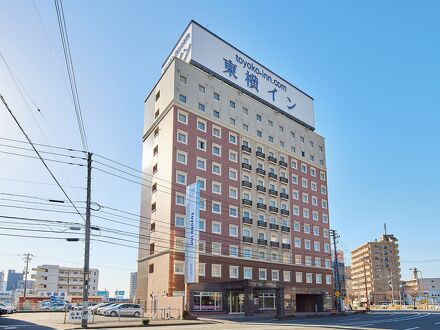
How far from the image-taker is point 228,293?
58125 mm

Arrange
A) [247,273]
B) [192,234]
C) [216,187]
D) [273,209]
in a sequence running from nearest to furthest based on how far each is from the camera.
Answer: [192,234], [216,187], [247,273], [273,209]

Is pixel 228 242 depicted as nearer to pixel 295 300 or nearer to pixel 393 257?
pixel 295 300

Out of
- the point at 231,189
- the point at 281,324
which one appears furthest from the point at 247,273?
the point at 281,324

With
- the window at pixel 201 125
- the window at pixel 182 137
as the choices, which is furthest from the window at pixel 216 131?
the window at pixel 182 137

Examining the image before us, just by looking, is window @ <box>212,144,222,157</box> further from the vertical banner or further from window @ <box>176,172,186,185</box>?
the vertical banner

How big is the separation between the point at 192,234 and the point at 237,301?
40.3 feet

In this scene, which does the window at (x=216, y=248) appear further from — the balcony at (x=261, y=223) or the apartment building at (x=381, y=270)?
the apartment building at (x=381, y=270)

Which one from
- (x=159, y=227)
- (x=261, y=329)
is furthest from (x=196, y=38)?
(x=261, y=329)

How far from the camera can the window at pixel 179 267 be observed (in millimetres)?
55250

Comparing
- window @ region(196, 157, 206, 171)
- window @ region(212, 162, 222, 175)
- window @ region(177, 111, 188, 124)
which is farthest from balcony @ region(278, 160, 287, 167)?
window @ region(177, 111, 188, 124)

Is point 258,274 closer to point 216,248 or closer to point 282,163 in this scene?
point 216,248

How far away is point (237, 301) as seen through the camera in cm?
5822

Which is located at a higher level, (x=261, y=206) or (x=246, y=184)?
(x=246, y=184)

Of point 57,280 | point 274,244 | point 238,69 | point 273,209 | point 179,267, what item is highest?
point 238,69
